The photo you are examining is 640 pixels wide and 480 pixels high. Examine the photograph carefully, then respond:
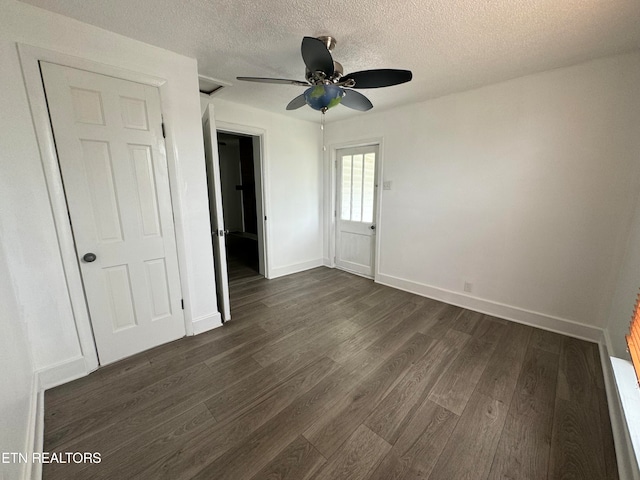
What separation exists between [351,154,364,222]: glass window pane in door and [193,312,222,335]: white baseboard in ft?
8.40

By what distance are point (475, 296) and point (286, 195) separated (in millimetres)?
2964

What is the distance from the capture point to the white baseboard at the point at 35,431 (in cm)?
116

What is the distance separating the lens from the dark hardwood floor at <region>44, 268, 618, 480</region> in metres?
1.29

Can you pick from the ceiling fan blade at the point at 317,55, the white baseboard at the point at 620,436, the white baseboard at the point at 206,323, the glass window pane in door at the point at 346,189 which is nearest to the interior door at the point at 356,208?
the glass window pane in door at the point at 346,189

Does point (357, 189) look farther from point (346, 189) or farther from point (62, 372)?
point (62, 372)

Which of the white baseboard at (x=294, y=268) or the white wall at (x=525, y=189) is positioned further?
the white baseboard at (x=294, y=268)

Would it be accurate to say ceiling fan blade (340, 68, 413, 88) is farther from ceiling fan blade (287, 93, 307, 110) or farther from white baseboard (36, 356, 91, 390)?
white baseboard (36, 356, 91, 390)

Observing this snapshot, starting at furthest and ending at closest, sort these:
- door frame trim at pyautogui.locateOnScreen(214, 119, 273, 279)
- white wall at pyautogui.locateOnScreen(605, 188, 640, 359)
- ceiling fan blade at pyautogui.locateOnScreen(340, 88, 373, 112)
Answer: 1. door frame trim at pyautogui.locateOnScreen(214, 119, 273, 279)
2. ceiling fan blade at pyautogui.locateOnScreen(340, 88, 373, 112)
3. white wall at pyautogui.locateOnScreen(605, 188, 640, 359)

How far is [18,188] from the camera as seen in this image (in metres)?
1.58

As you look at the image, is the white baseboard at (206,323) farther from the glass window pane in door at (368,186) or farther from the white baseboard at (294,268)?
the glass window pane in door at (368,186)

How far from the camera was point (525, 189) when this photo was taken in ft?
8.20

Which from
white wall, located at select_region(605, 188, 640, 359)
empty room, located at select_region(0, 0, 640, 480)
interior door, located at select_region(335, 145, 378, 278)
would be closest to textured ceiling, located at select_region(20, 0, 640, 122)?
empty room, located at select_region(0, 0, 640, 480)

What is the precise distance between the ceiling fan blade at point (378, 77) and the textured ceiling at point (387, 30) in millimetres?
306

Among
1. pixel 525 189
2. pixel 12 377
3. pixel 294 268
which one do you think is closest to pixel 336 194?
pixel 294 268
